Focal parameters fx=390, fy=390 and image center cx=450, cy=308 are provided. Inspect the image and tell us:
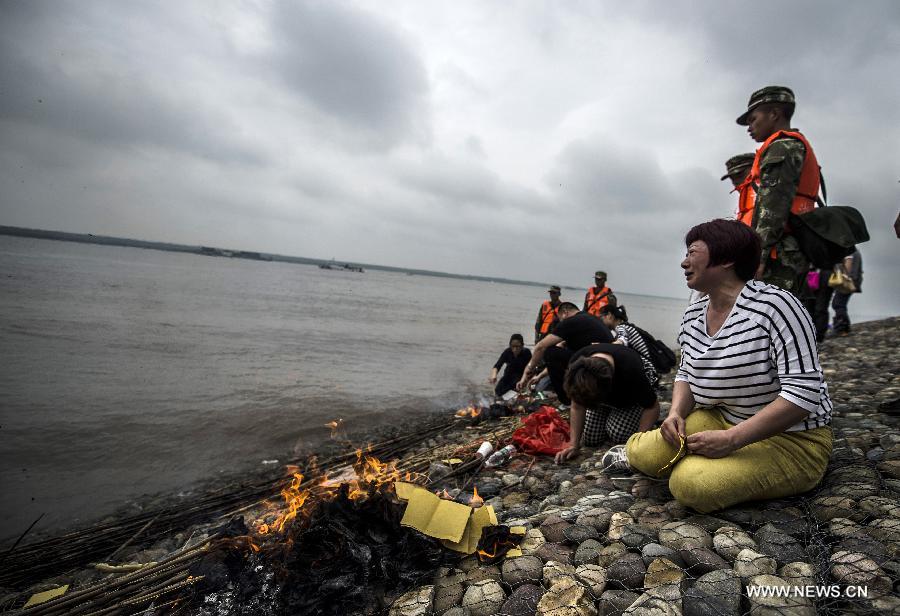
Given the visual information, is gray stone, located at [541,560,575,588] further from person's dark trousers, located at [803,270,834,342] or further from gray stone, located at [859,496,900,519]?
person's dark trousers, located at [803,270,834,342]

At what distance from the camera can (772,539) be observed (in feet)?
6.97

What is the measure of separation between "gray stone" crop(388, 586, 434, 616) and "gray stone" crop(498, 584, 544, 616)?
474 mm

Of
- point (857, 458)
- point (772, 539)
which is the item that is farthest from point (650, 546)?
point (857, 458)

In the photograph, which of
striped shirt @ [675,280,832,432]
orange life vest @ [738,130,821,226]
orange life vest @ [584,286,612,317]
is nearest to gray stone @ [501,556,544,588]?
striped shirt @ [675,280,832,432]

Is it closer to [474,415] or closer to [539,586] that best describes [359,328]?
[474,415]

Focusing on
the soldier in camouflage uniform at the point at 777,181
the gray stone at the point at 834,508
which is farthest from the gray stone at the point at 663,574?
the soldier in camouflage uniform at the point at 777,181

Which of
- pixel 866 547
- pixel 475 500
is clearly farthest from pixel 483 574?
pixel 866 547

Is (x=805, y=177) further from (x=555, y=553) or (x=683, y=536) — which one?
(x=555, y=553)

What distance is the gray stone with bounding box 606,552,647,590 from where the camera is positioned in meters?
2.07

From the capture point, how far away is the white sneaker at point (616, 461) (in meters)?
3.55

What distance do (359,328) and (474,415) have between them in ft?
52.1

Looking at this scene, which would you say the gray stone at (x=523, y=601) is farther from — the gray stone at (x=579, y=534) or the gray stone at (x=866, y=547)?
the gray stone at (x=866, y=547)

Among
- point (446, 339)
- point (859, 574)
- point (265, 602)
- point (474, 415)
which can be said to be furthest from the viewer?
point (446, 339)

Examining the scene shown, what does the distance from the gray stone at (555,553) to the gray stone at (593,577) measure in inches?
6.0
